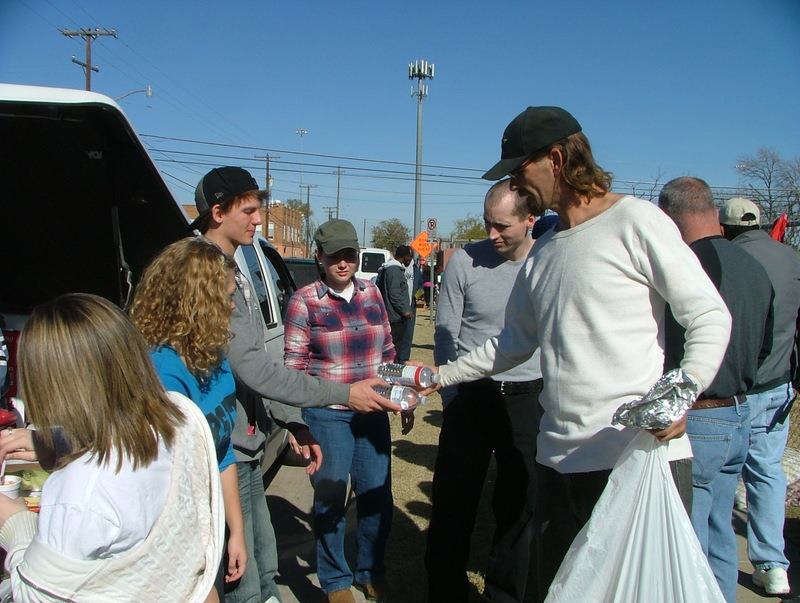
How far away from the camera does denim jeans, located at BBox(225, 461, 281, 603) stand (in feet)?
8.48

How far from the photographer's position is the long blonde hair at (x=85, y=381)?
1493 mm

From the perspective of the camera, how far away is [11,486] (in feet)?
7.29

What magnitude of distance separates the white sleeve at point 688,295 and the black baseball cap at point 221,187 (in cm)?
157

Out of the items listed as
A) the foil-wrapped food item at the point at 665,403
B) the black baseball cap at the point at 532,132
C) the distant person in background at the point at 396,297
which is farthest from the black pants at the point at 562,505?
the distant person in background at the point at 396,297

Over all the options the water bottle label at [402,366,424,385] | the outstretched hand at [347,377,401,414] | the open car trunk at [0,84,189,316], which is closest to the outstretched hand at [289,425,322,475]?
the outstretched hand at [347,377,401,414]

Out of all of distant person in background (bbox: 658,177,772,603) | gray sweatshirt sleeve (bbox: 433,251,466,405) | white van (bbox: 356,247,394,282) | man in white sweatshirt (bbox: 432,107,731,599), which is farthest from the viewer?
white van (bbox: 356,247,394,282)

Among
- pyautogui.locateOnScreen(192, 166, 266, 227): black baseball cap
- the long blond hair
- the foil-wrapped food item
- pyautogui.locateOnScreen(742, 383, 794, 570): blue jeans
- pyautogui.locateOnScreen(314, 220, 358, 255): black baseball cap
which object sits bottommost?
pyautogui.locateOnScreen(742, 383, 794, 570): blue jeans

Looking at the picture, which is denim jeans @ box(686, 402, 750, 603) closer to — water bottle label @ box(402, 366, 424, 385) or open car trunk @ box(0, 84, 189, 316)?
water bottle label @ box(402, 366, 424, 385)

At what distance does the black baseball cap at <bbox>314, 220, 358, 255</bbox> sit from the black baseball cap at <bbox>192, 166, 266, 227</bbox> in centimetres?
68

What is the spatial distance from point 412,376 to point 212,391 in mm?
1052

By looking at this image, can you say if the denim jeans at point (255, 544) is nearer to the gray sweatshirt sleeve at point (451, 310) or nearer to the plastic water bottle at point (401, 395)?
the plastic water bottle at point (401, 395)

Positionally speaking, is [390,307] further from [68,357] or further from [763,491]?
[68,357]

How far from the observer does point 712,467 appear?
113 inches

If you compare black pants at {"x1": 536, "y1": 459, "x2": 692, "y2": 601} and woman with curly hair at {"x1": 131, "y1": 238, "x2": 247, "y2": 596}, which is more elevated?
woman with curly hair at {"x1": 131, "y1": 238, "x2": 247, "y2": 596}
